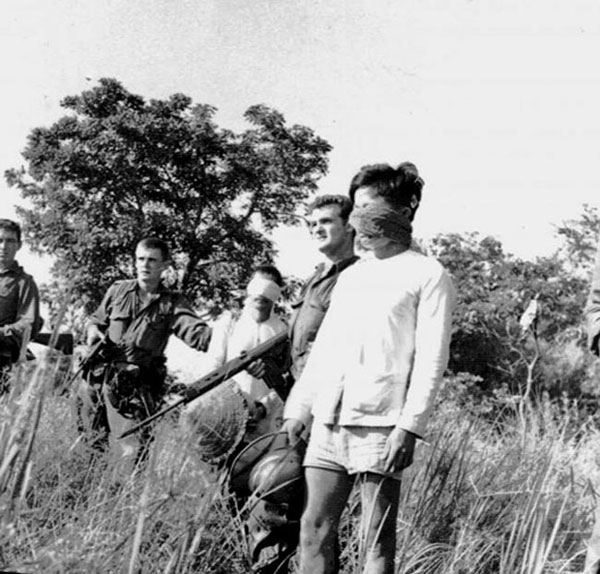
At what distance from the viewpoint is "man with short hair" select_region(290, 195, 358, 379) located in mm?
3517

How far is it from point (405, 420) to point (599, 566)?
2.30 ft

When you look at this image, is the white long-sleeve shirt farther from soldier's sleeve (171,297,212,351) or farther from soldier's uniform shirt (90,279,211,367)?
soldier's uniform shirt (90,279,211,367)

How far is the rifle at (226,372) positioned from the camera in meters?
3.79

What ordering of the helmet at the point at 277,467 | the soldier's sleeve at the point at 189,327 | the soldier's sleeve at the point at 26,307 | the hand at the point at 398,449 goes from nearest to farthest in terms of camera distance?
the hand at the point at 398,449, the helmet at the point at 277,467, the soldier's sleeve at the point at 189,327, the soldier's sleeve at the point at 26,307

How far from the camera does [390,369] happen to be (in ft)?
8.36

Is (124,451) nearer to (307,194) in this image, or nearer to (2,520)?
(2,520)

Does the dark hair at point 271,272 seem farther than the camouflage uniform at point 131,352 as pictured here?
No

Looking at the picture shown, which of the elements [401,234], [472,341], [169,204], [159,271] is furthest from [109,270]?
[401,234]

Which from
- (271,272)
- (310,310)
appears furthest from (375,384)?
(271,272)

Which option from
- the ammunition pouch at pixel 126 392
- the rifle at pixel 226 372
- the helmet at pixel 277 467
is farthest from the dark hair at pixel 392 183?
the ammunition pouch at pixel 126 392

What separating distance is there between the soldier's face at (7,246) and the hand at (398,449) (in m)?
3.66

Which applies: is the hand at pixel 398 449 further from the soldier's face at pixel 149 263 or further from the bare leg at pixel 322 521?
the soldier's face at pixel 149 263

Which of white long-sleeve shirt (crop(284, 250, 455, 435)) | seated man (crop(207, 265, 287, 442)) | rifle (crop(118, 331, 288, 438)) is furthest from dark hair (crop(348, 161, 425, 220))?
seated man (crop(207, 265, 287, 442))

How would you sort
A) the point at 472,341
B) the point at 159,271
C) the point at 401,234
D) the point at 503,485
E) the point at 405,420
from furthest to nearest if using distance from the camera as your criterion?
the point at 472,341
the point at 159,271
the point at 503,485
the point at 401,234
the point at 405,420
